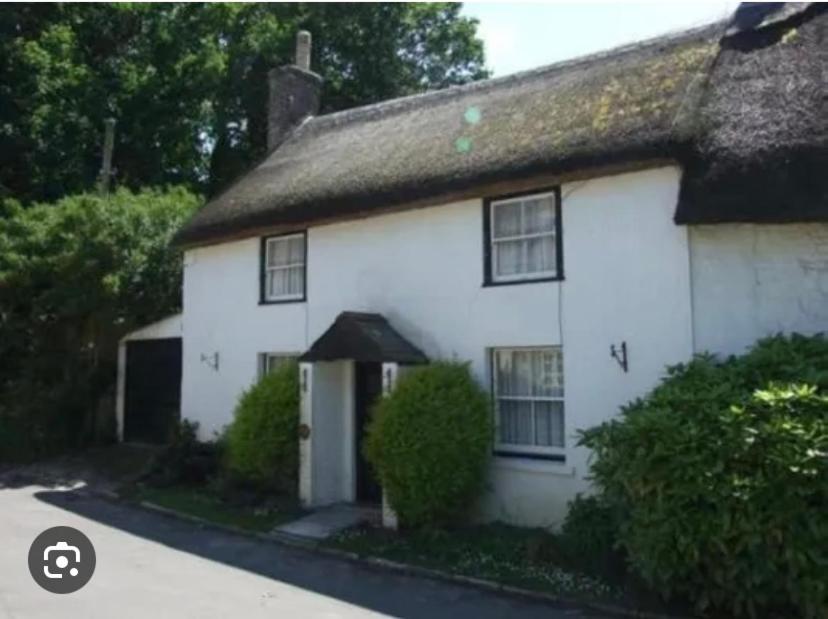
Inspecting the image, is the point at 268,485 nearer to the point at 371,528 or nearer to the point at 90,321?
the point at 371,528

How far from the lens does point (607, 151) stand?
1013 cm

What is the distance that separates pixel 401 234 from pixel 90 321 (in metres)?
9.29

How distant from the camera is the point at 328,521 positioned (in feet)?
38.5

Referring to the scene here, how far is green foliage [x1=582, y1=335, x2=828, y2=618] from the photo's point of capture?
6.88m

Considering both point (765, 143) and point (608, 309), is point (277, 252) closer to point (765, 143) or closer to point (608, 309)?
point (608, 309)

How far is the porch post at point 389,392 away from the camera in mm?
10992

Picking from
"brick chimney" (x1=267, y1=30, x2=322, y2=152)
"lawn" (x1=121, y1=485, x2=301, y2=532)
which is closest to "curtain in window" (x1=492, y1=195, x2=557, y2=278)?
"lawn" (x1=121, y1=485, x2=301, y2=532)

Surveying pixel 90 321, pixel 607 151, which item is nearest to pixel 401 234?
pixel 607 151

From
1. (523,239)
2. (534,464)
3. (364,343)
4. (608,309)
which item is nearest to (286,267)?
(364,343)

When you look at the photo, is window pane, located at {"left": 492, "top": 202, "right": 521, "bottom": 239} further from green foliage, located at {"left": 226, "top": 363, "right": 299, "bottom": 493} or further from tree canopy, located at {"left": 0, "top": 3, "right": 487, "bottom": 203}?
tree canopy, located at {"left": 0, "top": 3, "right": 487, "bottom": 203}

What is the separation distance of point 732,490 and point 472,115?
323 inches

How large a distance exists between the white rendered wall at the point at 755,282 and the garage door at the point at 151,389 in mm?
11814

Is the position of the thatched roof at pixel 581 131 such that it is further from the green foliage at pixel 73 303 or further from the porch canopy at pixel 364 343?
the green foliage at pixel 73 303

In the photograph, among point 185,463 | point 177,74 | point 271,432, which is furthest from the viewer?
point 177,74
